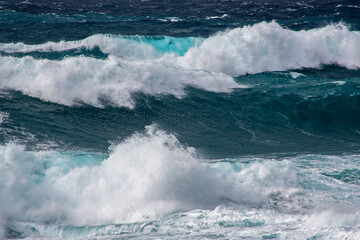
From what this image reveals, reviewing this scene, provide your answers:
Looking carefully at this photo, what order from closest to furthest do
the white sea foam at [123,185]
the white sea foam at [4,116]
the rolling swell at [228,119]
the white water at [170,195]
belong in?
1. the white water at [170,195]
2. the white sea foam at [123,185]
3. the rolling swell at [228,119]
4. the white sea foam at [4,116]

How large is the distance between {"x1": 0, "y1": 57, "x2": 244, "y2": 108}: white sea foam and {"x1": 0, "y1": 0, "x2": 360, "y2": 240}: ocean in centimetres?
4

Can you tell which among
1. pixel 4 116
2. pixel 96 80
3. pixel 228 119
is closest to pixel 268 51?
pixel 228 119

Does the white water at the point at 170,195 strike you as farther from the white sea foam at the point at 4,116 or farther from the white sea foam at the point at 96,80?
the white sea foam at the point at 96,80

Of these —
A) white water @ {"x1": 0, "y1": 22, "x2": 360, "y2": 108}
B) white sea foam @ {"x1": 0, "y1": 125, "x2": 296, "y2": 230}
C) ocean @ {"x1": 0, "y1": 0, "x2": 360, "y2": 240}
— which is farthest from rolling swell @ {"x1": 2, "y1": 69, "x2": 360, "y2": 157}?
white sea foam @ {"x1": 0, "y1": 125, "x2": 296, "y2": 230}

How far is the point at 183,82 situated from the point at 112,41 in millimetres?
5972

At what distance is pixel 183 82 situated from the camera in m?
12.0

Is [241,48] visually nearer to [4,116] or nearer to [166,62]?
[166,62]

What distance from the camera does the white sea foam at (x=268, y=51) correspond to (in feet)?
50.4

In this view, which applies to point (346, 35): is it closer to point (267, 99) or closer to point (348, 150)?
point (267, 99)

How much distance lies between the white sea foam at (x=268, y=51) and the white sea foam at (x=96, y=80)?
9.48 feet

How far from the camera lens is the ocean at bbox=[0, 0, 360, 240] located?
5766mm

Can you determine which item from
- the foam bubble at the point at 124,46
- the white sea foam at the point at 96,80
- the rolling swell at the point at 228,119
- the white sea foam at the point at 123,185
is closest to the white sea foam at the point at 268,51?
the foam bubble at the point at 124,46

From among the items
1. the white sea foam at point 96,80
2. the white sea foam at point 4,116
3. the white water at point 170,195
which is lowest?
the white water at point 170,195

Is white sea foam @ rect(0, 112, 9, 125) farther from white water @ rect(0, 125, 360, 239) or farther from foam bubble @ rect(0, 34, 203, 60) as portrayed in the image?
foam bubble @ rect(0, 34, 203, 60)
